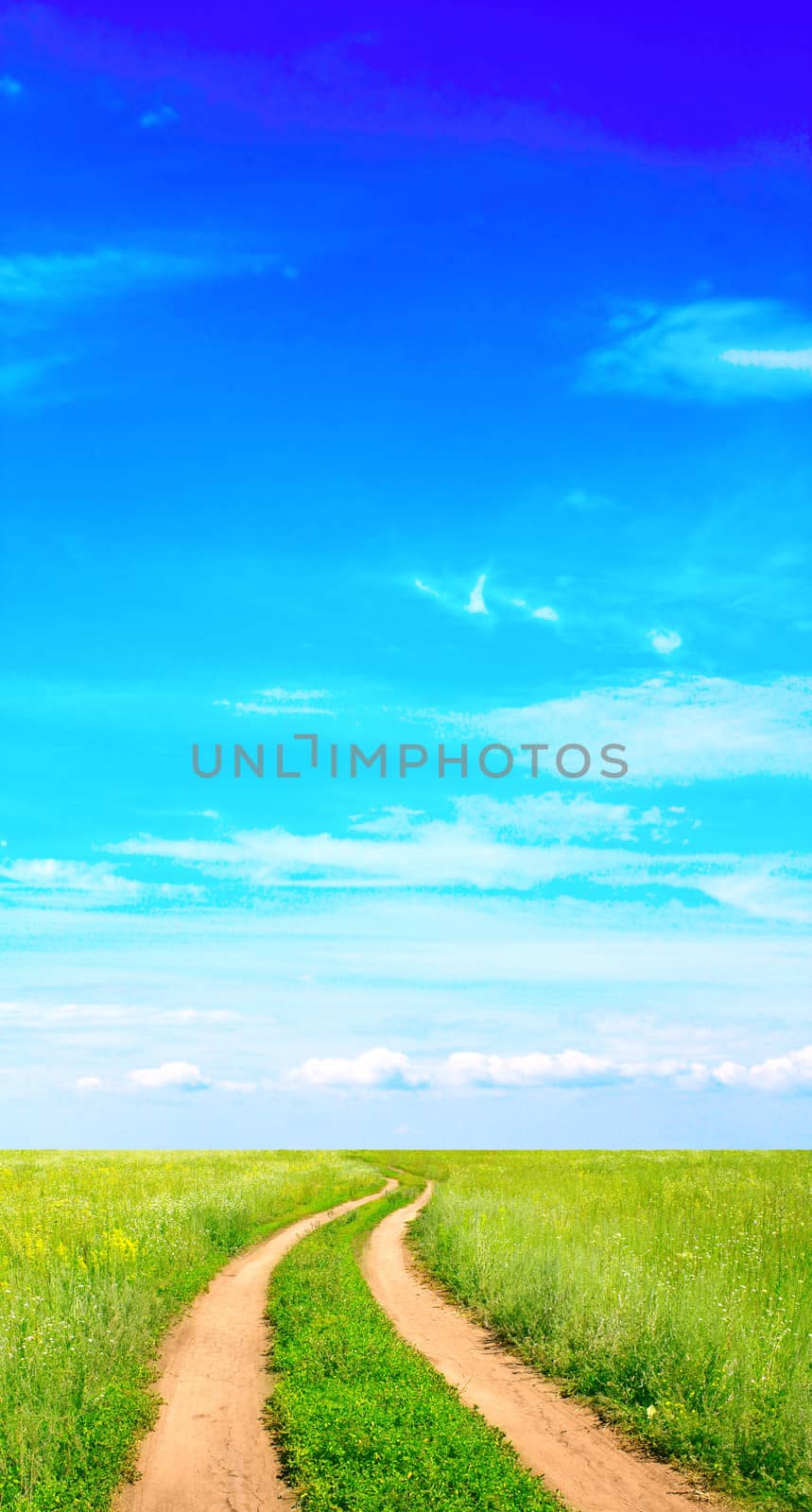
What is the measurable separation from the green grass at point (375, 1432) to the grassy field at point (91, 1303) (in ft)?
6.70

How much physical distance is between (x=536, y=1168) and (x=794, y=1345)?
33823 mm

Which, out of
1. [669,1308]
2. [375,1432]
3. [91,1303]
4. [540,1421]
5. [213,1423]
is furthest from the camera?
[91,1303]

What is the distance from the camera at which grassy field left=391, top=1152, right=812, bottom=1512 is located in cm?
1102

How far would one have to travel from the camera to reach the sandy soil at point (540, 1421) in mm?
10266

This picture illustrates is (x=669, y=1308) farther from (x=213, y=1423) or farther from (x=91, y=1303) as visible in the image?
(x=91, y=1303)

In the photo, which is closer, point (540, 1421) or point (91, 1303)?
point (540, 1421)

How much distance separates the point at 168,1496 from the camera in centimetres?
1031

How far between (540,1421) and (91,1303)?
313 inches

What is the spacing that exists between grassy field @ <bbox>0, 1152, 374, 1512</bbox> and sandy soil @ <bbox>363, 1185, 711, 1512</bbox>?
4.35m

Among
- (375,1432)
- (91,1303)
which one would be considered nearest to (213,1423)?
(375,1432)

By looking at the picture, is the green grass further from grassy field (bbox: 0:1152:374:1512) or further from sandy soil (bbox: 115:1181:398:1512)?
grassy field (bbox: 0:1152:374:1512)

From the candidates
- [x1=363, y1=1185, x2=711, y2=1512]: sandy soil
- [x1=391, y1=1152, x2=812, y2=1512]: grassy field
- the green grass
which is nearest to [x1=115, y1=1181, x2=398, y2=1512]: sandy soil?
the green grass

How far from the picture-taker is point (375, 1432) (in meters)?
11.1

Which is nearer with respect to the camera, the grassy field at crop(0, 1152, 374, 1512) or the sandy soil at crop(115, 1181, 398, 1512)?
the sandy soil at crop(115, 1181, 398, 1512)
